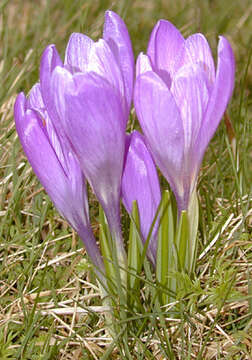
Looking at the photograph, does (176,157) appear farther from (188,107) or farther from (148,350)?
(148,350)

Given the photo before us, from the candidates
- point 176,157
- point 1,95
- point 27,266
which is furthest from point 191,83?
point 1,95

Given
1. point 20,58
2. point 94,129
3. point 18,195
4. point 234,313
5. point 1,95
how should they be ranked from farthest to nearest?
point 20,58 → point 1,95 → point 18,195 → point 234,313 → point 94,129

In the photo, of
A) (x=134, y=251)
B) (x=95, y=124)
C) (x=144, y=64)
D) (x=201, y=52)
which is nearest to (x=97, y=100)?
(x=95, y=124)

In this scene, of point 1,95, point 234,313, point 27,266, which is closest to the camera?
point 234,313

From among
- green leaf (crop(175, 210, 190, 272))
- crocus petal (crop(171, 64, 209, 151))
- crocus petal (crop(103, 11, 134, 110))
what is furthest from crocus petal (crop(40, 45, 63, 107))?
green leaf (crop(175, 210, 190, 272))

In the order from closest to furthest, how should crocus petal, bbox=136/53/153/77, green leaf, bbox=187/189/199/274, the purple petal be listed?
the purple petal
crocus petal, bbox=136/53/153/77
green leaf, bbox=187/189/199/274

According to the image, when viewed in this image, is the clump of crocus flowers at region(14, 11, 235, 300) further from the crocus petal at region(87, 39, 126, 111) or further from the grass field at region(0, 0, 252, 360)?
the grass field at region(0, 0, 252, 360)

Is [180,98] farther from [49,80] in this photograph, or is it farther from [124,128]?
[49,80]
